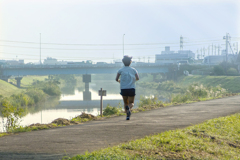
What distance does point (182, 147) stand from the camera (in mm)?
6812

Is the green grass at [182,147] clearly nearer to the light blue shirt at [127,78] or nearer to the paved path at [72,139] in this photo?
the paved path at [72,139]

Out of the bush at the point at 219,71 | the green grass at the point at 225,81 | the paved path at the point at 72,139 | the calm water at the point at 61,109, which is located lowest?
the calm water at the point at 61,109

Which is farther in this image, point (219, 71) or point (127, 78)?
point (219, 71)

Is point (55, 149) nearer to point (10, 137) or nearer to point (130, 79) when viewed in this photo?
point (10, 137)

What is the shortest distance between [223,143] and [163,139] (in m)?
1.57

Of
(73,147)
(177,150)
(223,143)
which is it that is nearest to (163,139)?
(177,150)

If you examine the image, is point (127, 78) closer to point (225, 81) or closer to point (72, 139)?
point (72, 139)

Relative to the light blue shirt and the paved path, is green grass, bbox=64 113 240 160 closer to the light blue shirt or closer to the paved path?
the paved path

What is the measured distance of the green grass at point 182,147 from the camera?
20.4 feet

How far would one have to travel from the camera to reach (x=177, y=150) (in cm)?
670

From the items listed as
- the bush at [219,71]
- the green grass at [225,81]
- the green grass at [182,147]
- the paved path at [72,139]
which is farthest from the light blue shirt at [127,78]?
the bush at [219,71]

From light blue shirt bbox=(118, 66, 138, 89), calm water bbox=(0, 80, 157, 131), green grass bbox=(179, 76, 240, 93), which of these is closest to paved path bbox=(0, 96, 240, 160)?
light blue shirt bbox=(118, 66, 138, 89)

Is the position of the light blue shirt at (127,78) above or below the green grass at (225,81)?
above

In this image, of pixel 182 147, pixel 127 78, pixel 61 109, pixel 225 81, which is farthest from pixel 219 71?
pixel 182 147
